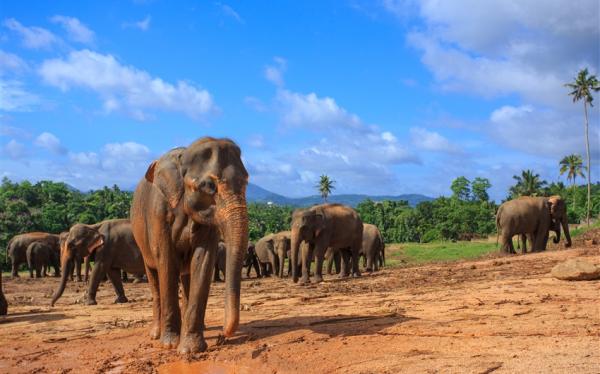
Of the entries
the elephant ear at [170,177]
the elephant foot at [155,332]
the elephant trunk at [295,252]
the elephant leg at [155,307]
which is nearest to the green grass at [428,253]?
the elephant trunk at [295,252]

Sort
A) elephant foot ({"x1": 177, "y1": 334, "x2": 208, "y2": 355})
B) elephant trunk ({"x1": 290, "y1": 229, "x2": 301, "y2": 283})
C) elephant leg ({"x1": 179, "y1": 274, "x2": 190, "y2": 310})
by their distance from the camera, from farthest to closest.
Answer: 1. elephant trunk ({"x1": 290, "y1": 229, "x2": 301, "y2": 283})
2. elephant leg ({"x1": 179, "y1": 274, "x2": 190, "y2": 310})
3. elephant foot ({"x1": 177, "y1": 334, "x2": 208, "y2": 355})

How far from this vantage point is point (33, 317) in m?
12.9

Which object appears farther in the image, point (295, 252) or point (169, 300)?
point (295, 252)

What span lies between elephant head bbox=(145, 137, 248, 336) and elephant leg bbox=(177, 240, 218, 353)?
1.60ft

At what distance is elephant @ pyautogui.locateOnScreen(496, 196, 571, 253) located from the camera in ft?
85.3

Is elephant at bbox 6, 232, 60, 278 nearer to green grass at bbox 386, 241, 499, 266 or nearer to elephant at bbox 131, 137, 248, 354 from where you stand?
green grass at bbox 386, 241, 499, 266

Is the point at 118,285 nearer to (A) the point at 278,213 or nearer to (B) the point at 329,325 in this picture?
(B) the point at 329,325

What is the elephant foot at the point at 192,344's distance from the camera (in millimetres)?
7719

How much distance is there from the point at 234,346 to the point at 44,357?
290 centimetres

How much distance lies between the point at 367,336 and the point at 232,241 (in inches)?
85.8

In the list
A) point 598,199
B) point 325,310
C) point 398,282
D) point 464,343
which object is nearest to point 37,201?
point 398,282

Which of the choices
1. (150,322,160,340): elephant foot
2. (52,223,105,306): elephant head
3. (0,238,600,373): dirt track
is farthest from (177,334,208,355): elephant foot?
(52,223,105,306): elephant head

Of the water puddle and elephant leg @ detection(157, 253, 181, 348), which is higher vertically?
elephant leg @ detection(157, 253, 181, 348)

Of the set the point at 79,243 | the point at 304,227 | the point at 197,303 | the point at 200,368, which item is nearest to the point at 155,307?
the point at 197,303
